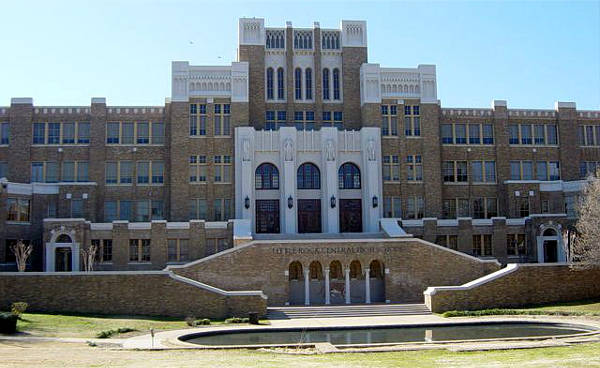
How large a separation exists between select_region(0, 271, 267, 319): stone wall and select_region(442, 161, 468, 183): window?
81.0 feet

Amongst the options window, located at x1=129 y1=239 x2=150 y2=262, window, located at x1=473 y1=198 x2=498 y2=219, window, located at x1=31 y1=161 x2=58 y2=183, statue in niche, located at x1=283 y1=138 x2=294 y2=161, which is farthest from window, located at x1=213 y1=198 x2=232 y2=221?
window, located at x1=473 y1=198 x2=498 y2=219

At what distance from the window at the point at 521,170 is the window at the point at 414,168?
7989 mm

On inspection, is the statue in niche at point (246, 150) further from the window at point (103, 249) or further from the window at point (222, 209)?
the window at point (103, 249)

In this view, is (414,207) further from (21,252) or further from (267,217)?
(21,252)

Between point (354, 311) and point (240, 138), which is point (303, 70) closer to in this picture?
point (240, 138)

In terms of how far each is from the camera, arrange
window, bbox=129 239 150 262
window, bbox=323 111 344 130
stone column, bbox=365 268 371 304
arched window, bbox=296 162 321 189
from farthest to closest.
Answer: window, bbox=323 111 344 130, arched window, bbox=296 162 321 189, window, bbox=129 239 150 262, stone column, bbox=365 268 371 304

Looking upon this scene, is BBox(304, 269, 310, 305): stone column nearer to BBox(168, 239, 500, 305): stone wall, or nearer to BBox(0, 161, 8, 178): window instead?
BBox(168, 239, 500, 305): stone wall

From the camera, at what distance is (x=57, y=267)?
4850 centimetres

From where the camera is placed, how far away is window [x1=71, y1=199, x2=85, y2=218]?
52.5 metres

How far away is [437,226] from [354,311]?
15354 mm

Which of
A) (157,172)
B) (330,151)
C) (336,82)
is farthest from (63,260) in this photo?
(336,82)

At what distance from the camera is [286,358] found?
2270cm

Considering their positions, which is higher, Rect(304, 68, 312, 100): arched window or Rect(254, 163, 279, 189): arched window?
Rect(304, 68, 312, 100): arched window

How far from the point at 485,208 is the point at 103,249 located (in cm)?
2918
